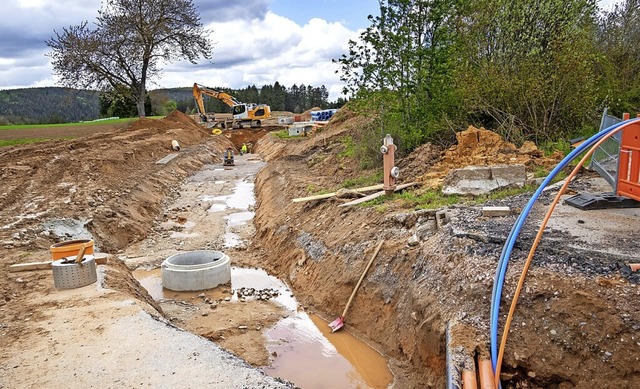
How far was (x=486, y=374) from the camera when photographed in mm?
4082

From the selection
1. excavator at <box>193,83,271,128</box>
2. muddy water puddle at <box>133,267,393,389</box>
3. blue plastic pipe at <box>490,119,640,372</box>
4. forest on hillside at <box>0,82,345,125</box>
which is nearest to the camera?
blue plastic pipe at <box>490,119,640,372</box>

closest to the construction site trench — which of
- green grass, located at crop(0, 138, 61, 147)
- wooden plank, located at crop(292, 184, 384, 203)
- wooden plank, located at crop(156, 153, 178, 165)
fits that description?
wooden plank, located at crop(292, 184, 384, 203)

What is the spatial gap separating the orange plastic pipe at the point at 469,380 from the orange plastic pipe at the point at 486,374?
0.06 metres

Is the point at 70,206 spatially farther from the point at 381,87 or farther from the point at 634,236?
the point at 634,236

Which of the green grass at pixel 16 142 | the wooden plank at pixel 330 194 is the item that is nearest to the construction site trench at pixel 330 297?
the wooden plank at pixel 330 194

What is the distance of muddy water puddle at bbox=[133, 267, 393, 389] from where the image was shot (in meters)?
5.88

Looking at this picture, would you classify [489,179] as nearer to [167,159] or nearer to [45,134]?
[167,159]

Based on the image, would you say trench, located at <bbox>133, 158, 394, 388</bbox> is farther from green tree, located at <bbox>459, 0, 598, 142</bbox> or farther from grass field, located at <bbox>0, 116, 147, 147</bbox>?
grass field, located at <bbox>0, 116, 147, 147</bbox>

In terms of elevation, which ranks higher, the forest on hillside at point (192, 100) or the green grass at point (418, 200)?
the forest on hillside at point (192, 100)

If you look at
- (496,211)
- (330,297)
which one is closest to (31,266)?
(330,297)

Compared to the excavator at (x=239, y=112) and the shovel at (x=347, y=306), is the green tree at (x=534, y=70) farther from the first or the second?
the excavator at (x=239, y=112)

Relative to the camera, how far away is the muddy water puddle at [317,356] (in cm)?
588

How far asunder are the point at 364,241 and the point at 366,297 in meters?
1.11

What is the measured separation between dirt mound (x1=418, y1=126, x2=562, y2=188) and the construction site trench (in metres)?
0.04
